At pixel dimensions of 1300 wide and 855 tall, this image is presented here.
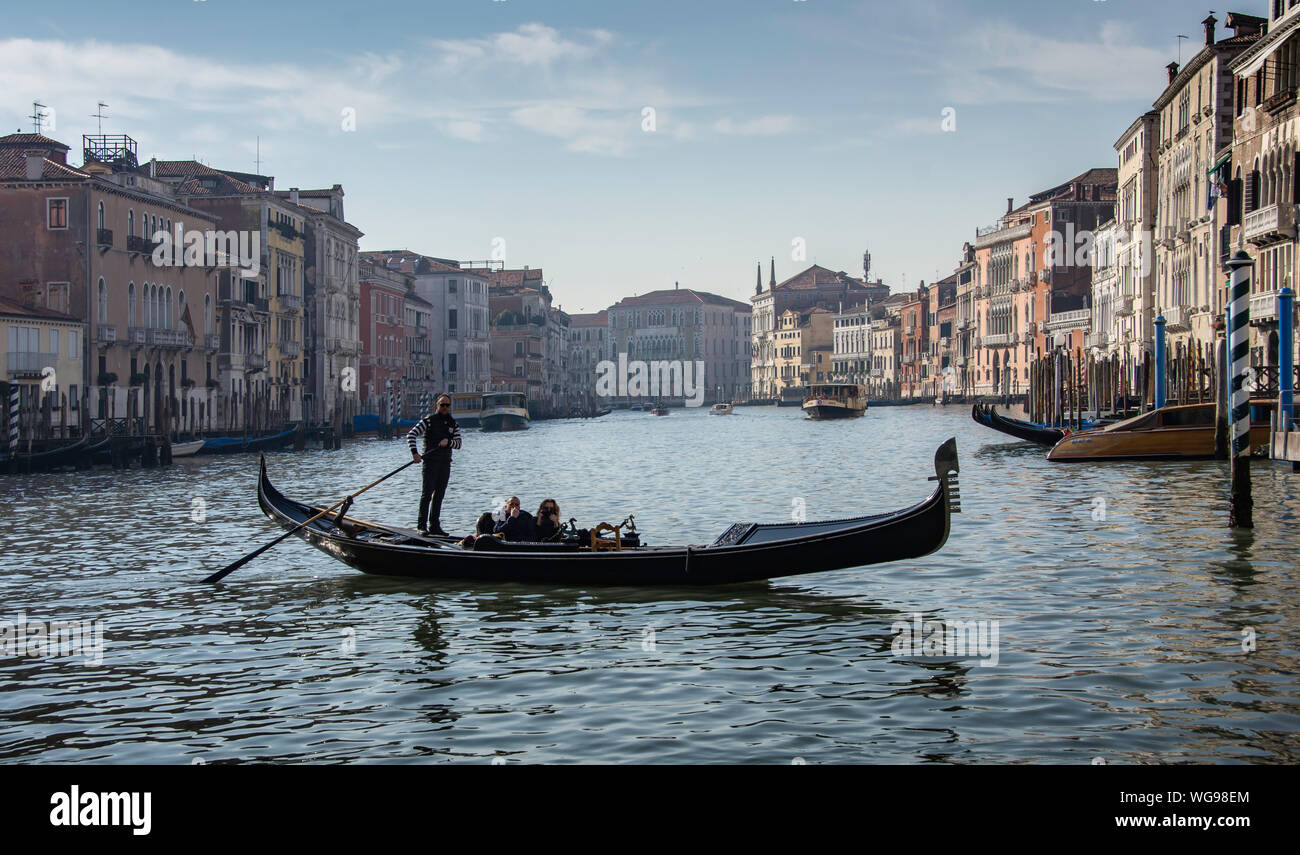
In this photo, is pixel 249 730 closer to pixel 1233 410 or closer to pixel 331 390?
pixel 1233 410

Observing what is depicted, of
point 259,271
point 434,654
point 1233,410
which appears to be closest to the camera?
point 434,654

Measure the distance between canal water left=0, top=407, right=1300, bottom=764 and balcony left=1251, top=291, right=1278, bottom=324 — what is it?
12.2 meters

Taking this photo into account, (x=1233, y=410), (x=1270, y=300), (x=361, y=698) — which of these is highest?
(x=1270, y=300)

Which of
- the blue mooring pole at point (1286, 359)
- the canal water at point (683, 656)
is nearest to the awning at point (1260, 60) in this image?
the blue mooring pole at point (1286, 359)

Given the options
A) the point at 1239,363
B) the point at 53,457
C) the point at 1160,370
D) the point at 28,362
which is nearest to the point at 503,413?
the point at 28,362

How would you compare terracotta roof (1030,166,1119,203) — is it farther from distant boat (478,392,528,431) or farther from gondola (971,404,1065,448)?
gondola (971,404,1065,448)

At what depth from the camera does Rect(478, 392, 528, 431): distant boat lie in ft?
220

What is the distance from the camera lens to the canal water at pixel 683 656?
6980mm

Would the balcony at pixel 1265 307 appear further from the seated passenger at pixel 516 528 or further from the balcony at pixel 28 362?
the balcony at pixel 28 362

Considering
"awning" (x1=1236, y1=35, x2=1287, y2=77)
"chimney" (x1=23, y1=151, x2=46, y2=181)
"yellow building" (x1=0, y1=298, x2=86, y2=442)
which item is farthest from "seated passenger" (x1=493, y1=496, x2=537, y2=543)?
"chimney" (x1=23, y1=151, x2=46, y2=181)

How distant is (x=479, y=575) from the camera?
1195cm

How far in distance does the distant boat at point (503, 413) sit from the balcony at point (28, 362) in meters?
33.6

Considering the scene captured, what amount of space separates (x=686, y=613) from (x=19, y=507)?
1390cm
